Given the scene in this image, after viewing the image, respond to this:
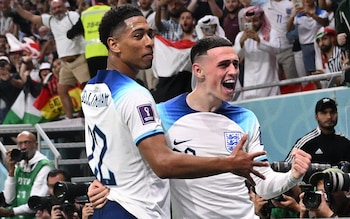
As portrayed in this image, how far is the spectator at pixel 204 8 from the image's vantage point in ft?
45.6

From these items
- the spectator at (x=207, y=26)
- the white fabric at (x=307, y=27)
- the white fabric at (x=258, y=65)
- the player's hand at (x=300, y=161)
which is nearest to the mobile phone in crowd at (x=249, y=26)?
the white fabric at (x=258, y=65)

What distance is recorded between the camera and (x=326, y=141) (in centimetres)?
982

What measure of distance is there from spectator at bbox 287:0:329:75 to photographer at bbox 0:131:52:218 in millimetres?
3437

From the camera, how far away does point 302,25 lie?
12.5 metres

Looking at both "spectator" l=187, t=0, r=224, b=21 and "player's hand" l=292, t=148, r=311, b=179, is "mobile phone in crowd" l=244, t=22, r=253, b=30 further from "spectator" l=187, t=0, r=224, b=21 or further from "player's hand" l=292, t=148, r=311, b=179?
"player's hand" l=292, t=148, r=311, b=179

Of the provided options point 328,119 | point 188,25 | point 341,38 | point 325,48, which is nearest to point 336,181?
point 328,119

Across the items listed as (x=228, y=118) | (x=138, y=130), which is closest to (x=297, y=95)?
(x=228, y=118)

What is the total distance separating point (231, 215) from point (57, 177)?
18.7ft

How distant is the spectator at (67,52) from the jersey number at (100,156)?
27.8 feet

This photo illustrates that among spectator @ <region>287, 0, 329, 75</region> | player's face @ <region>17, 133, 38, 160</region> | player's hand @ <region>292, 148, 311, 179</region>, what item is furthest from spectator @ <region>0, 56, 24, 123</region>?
player's hand @ <region>292, 148, 311, 179</region>

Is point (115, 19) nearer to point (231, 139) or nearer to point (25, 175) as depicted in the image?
point (231, 139)

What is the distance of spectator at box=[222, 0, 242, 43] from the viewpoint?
1347cm

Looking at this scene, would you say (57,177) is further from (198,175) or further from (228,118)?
(198,175)

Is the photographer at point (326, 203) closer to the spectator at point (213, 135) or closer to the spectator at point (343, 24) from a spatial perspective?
the spectator at point (213, 135)
